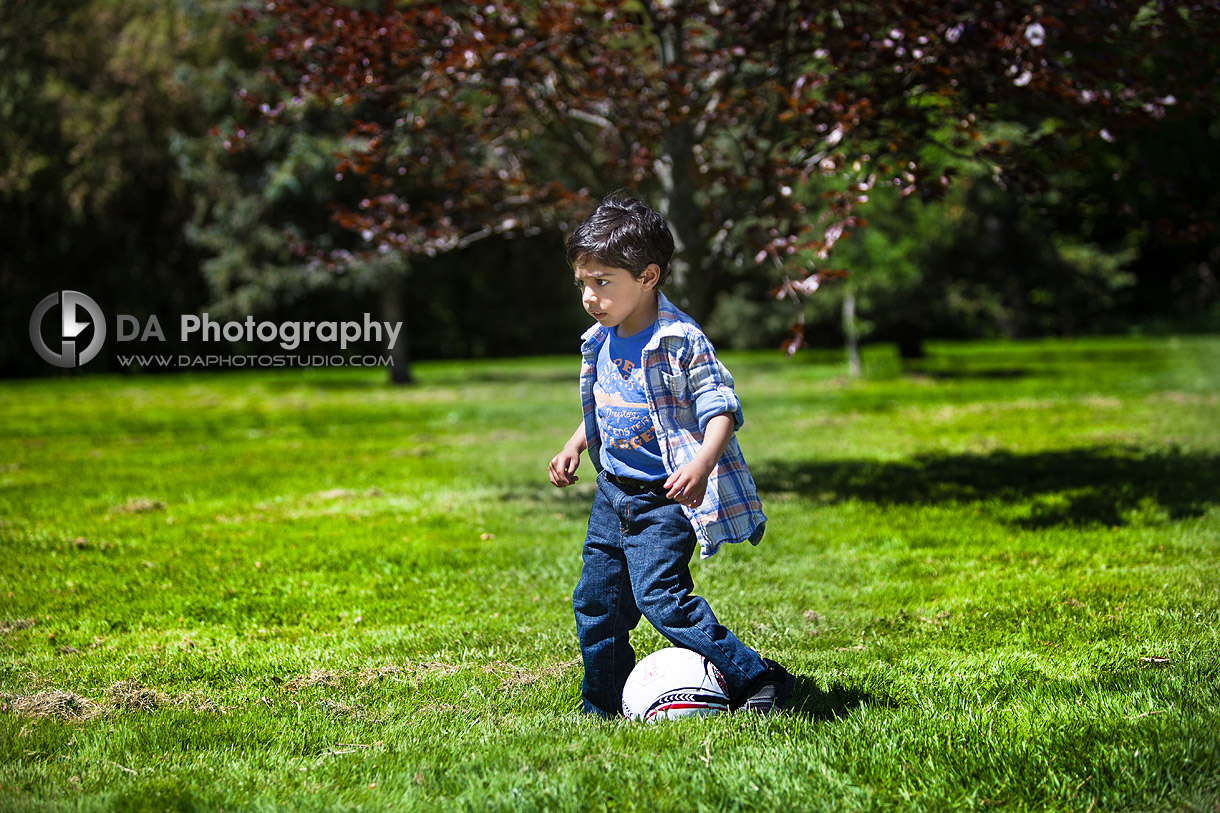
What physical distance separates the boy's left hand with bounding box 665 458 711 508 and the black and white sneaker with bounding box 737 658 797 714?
0.73 metres

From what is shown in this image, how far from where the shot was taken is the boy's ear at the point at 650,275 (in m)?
3.50

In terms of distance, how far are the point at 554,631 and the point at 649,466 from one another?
164cm

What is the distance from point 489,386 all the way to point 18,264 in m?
13.4

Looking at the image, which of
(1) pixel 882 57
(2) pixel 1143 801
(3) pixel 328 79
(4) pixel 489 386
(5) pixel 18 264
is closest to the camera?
(2) pixel 1143 801

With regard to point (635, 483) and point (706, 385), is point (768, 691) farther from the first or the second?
point (706, 385)

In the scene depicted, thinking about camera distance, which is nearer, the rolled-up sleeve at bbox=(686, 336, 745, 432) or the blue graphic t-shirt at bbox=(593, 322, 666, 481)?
the rolled-up sleeve at bbox=(686, 336, 745, 432)

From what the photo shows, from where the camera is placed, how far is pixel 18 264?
86.1ft

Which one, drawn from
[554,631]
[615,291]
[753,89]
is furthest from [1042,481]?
[615,291]

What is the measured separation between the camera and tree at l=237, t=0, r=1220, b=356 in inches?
248

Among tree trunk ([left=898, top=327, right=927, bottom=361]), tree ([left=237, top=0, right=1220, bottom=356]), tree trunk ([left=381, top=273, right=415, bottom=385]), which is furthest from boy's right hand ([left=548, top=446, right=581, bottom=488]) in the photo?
tree trunk ([left=898, top=327, right=927, bottom=361])

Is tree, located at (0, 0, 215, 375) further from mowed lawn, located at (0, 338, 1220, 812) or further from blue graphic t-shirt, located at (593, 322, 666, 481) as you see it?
blue graphic t-shirt, located at (593, 322, 666, 481)

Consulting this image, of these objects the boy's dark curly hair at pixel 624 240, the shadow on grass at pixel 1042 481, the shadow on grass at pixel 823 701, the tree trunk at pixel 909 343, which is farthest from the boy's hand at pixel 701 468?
the tree trunk at pixel 909 343

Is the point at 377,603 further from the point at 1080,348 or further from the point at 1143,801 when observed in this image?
the point at 1080,348

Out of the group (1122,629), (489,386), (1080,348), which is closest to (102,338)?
(489,386)
